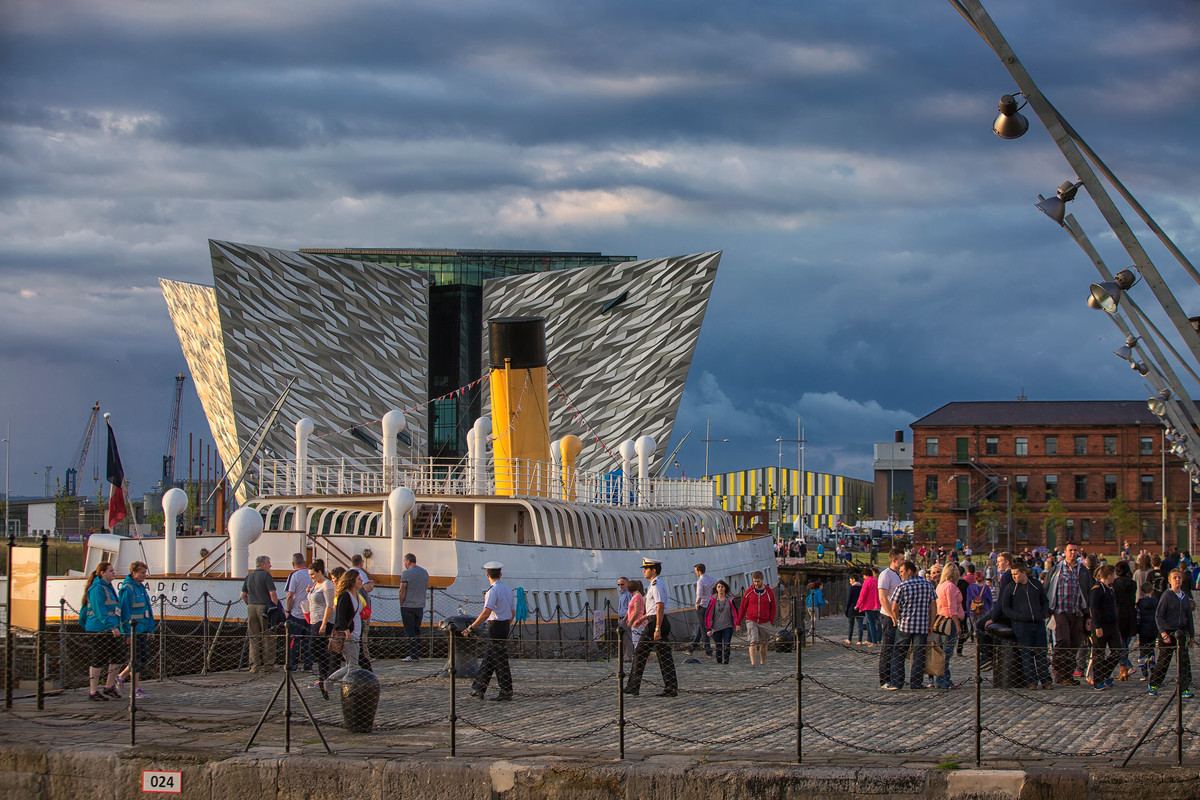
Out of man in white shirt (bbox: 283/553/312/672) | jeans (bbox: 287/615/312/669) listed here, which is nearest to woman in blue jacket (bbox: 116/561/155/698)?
jeans (bbox: 287/615/312/669)

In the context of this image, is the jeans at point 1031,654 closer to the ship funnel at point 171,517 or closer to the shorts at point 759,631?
the shorts at point 759,631

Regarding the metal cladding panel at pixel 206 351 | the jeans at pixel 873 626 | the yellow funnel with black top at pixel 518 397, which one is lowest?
the jeans at pixel 873 626

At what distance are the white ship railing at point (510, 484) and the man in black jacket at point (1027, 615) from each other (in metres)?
9.57

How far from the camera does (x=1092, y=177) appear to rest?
11.7 m

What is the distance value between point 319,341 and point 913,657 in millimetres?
49043

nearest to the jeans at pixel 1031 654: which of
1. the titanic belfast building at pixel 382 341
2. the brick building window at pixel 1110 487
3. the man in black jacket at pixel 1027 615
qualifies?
the man in black jacket at pixel 1027 615

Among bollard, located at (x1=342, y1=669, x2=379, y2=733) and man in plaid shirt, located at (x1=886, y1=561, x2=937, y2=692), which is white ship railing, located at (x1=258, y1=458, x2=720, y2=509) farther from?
bollard, located at (x1=342, y1=669, x2=379, y2=733)

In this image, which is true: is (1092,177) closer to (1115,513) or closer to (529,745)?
(529,745)

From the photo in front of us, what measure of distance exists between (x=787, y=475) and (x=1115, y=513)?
119ft

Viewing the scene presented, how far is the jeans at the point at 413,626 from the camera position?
621 inches

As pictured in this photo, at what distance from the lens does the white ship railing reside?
71.8ft

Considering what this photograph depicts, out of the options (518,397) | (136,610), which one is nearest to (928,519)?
(518,397)

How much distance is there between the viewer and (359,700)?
10.4 metres

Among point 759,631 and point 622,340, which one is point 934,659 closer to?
point 759,631
